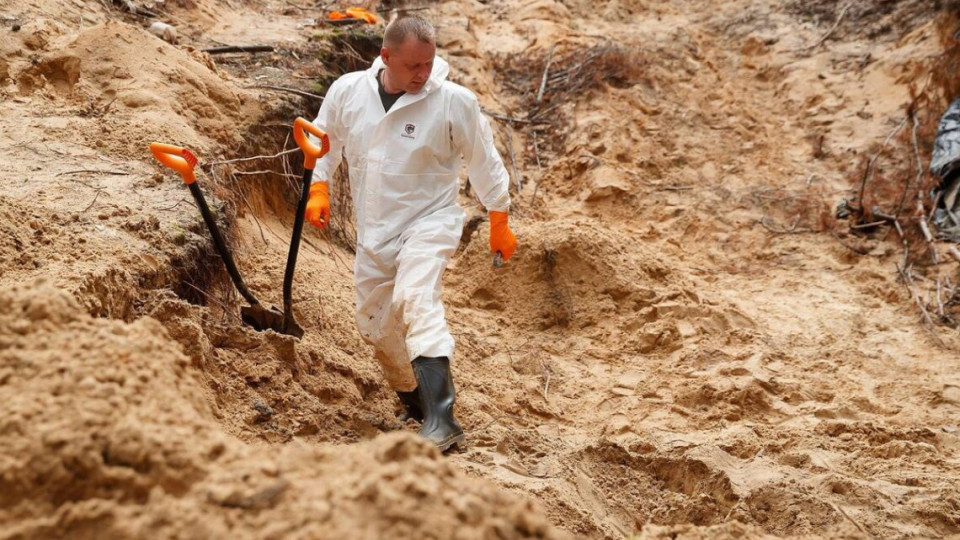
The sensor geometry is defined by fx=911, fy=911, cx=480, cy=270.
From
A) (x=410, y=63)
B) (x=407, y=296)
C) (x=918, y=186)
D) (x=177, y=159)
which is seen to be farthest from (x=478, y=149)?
(x=918, y=186)

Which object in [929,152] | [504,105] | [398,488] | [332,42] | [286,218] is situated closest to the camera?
[398,488]

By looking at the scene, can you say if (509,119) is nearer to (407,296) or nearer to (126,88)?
(126,88)

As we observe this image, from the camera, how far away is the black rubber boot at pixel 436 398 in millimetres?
3254

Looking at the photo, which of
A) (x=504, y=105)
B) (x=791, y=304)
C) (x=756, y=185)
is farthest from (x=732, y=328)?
(x=504, y=105)

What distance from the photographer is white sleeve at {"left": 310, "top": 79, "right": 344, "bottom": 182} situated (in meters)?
3.77

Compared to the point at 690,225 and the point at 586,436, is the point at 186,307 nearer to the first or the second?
the point at 586,436

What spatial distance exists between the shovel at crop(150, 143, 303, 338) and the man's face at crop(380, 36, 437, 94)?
2.71 feet

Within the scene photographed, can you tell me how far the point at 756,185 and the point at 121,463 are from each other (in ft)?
20.3

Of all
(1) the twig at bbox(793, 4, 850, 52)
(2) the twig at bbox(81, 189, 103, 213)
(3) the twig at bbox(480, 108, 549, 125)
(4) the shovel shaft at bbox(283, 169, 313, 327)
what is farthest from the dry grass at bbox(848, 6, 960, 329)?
(2) the twig at bbox(81, 189, 103, 213)

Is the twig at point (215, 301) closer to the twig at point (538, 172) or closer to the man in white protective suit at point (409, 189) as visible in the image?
the man in white protective suit at point (409, 189)

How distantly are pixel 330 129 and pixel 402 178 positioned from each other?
1.56 feet

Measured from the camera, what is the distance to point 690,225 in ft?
21.6

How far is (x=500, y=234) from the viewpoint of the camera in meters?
3.92

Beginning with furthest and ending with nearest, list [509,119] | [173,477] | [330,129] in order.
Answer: [509,119] → [330,129] → [173,477]
